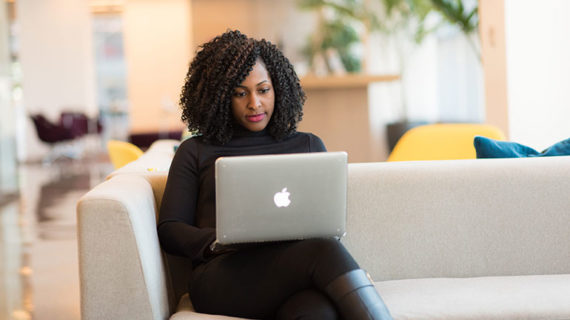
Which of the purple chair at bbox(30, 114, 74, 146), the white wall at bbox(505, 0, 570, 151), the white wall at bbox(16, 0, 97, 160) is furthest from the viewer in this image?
the white wall at bbox(16, 0, 97, 160)

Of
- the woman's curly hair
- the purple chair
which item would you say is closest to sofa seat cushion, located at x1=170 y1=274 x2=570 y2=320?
the woman's curly hair

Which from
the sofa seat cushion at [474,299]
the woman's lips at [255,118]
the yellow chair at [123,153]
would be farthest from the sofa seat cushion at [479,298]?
the yellow chair at [123,153]

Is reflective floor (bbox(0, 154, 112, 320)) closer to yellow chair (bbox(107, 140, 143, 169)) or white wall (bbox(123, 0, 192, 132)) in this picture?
yellow chair (bbox(107, 140, 143, 169))

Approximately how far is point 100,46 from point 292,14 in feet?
22.9

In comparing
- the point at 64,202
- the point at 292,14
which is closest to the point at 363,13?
the point at 64,202

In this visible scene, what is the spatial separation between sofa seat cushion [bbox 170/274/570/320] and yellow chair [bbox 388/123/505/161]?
1127 millimetres

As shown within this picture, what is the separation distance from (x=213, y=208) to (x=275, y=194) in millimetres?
444

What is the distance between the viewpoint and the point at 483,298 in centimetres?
204

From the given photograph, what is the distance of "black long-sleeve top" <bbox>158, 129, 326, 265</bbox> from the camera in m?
2.07

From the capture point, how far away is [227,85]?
7.58ft

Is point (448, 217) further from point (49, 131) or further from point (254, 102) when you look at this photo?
point (49, 131)

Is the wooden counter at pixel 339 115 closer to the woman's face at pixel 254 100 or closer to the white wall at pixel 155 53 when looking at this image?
the woman's face at pixel 254 100

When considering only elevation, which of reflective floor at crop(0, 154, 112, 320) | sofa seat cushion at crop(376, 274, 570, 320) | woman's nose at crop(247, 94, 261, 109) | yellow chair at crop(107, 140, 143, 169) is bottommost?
reflective floor at crop(0, 154, 112, 320)

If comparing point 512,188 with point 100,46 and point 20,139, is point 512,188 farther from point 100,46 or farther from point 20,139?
point 100,46
